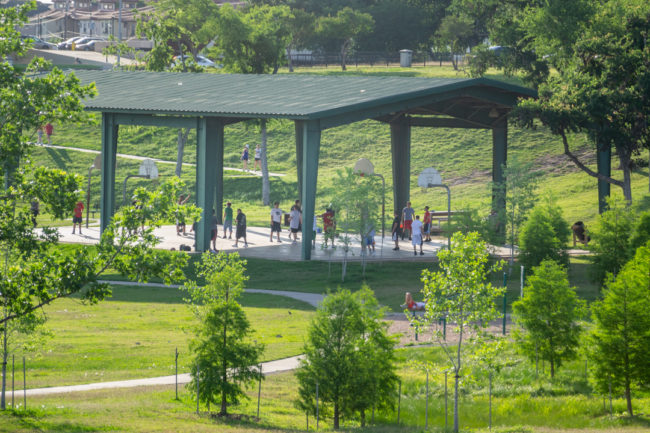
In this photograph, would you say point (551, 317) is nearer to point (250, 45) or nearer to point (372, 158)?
point (250, 45)

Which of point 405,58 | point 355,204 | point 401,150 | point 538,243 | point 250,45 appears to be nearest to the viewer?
point 538,243

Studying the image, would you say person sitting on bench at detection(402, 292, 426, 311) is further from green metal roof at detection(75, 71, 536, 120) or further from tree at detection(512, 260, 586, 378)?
green metal roof at detection(75, 71, 536, 120)

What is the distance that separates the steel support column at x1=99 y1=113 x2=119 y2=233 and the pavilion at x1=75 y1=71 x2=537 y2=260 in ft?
0.13

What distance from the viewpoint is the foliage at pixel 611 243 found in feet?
90.4

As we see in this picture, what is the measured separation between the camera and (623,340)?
58.2 ft

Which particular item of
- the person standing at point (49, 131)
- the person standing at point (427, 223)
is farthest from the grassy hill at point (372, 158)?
the person standing at point (427, 223)

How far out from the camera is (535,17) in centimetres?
3997

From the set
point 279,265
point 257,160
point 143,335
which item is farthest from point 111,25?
point 143,335

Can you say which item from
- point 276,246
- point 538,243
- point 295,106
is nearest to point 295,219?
point 276,246

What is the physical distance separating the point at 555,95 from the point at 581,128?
1.57 meters

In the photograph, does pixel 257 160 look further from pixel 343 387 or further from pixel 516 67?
pixel 343 387

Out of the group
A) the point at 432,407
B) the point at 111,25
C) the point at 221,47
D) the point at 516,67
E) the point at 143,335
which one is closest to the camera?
the point at 432,407

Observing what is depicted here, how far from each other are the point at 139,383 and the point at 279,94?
63.9ft

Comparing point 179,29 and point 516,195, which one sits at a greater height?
point 179,29
